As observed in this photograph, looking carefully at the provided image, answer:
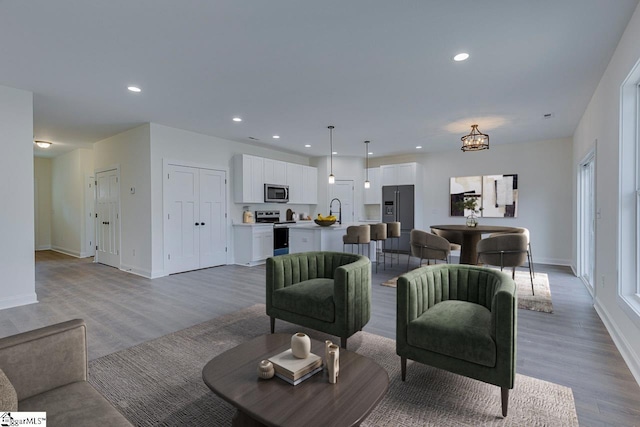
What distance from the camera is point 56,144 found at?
7.16 metres

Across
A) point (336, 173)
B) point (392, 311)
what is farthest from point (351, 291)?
point (336, 173)

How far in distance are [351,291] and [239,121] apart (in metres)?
3.81

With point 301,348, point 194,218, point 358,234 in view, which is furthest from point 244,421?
point 194,218

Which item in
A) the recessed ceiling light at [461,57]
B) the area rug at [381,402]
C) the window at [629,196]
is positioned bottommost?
the area rug at [381,402]

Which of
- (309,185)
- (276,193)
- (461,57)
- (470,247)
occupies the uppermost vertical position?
(461,57)

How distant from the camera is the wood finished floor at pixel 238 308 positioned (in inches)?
85.1

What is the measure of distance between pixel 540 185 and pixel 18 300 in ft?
29.8

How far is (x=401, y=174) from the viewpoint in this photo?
820 centimetres

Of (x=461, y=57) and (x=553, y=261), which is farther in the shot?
(x=553, y=261)

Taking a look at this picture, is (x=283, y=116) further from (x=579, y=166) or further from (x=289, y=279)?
(x=579, y=166)

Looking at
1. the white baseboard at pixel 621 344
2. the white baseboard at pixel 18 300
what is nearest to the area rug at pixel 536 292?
the white baseboard at pixel 621 344

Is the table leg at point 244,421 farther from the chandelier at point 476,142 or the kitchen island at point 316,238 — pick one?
the chandelier at point 476,142

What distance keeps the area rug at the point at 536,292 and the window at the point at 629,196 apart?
1.15 metres

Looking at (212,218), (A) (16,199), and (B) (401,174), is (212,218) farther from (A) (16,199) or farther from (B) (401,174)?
(B) (401,174)
